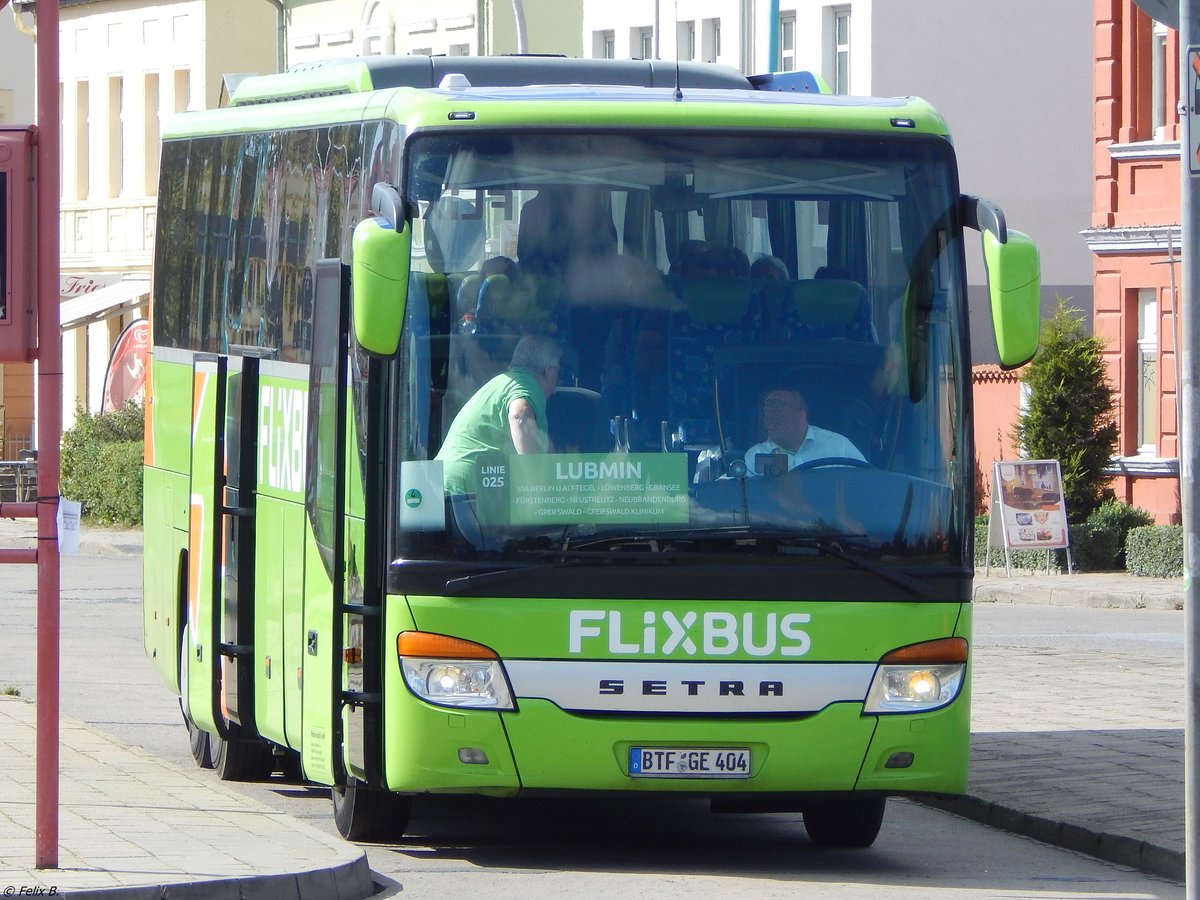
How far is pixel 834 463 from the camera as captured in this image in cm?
941

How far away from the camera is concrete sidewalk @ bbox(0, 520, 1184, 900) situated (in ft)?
27.4

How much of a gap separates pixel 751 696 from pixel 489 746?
989mm

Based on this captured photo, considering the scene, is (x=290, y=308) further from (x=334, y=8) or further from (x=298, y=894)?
(x=334, y=8)

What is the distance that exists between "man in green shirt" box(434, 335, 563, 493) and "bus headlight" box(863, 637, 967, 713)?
154 centimetres

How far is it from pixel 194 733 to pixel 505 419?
4253 mm

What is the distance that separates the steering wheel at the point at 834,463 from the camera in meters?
9.38

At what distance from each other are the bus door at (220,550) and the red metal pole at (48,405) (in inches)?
117

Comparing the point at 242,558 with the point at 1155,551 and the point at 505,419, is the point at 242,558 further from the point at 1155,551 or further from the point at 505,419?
the point at 1155,551

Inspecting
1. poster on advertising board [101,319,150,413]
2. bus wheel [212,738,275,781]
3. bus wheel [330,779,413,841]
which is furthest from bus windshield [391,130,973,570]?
poster on advertising board [101,319,150,413]

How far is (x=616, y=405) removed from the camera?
30.6 ft

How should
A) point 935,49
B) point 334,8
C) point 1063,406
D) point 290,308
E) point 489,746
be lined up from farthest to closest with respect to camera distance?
point 334,8, point 935,49, point 1063,406, point 290,308, point 489,746

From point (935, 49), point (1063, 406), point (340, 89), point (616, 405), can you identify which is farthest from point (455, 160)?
point (935, 49)

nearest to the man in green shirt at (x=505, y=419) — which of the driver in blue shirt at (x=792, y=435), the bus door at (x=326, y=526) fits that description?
the bus door at (x=326, y=526)

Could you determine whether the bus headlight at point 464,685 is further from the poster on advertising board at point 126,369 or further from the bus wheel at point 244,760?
the poster on advertising board at point 126,369
